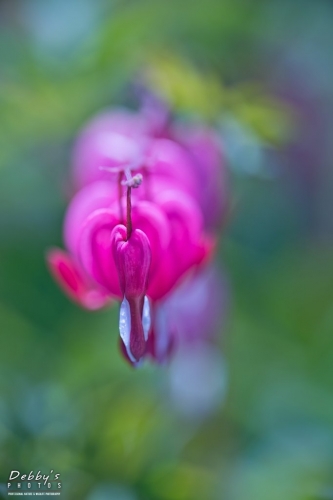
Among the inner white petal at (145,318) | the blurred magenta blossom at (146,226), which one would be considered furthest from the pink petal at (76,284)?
the inner white petal at (145,318)

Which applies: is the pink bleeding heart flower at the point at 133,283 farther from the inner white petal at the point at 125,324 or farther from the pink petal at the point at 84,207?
the pink petal at the point at 84,207

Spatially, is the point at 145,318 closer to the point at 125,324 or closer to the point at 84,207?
the point at 125,324

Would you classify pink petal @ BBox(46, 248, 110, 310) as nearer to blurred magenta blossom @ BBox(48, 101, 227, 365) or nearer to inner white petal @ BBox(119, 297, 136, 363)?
blurred magenta blossom @ BBox(48, 101, 227, 365)

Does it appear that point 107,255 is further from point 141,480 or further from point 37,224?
point 37,224

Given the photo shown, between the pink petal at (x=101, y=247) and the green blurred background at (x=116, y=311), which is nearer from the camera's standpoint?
the pink petal at (x=101, y=247)

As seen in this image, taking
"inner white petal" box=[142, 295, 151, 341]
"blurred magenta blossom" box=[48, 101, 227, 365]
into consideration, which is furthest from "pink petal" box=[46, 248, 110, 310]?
"inner white petal" box=[142, 295, 151, 341]
